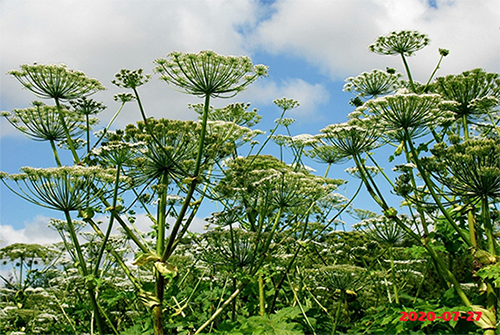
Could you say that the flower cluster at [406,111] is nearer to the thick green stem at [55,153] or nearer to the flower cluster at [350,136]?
the flower cluster at [350,136]

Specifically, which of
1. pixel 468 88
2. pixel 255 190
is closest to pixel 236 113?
pixel 255 190

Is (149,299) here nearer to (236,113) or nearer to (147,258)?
(147,258)

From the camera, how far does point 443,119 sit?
7441 mm

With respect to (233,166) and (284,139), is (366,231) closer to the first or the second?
(284,139)

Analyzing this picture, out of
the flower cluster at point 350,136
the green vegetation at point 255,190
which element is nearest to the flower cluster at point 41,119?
the green vegetation at point 255,190

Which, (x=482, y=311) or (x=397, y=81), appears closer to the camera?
(x=482, y=311)

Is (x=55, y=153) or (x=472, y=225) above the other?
(x=55, y=153)

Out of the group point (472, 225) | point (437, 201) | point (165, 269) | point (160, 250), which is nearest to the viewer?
point (165, 269)

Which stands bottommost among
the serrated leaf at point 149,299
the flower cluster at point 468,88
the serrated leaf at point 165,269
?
the serrated leaf at point 149,299

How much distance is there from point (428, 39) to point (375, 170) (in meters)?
2.89

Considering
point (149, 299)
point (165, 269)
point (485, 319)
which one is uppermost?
point (165, 269)

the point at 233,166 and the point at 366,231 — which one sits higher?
the point at 233,166

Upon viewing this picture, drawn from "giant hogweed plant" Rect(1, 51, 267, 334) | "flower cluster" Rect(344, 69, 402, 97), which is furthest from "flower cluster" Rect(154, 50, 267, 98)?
"flower cluster" Rect(344, 69, 402, 97)

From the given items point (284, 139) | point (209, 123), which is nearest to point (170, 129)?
point (209, 123)
